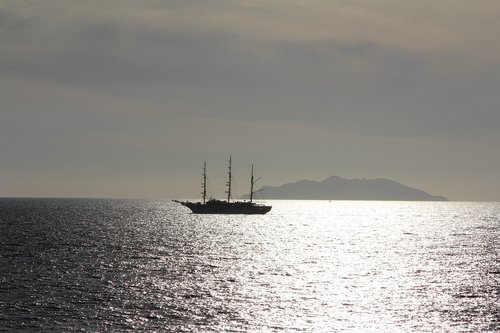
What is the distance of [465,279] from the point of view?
89.6 m

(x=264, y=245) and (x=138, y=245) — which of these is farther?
(x=264, y=245)

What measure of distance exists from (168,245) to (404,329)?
87.6 m

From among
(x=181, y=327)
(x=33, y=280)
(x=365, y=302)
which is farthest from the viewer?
(x=33, y=280)

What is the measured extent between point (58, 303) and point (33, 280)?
17346 mm

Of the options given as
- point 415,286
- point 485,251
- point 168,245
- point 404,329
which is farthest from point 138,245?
point 404,329

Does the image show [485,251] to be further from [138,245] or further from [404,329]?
[404,329]

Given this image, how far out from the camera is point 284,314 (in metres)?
61.4

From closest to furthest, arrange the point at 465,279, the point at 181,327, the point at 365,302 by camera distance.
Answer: the point at 181,327, the point at 365,302, the point at 465,279

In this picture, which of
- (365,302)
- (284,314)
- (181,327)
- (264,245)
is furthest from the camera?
(264,245)

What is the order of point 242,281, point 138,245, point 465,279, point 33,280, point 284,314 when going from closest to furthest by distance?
point 284,314
point 33,280
point 242,281
point 465,279
point 138,245

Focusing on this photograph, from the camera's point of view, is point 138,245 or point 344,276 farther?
point 138,245

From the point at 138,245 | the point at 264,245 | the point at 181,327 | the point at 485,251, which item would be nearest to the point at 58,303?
the point at 181,327

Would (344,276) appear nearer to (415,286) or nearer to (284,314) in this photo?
(415,286)

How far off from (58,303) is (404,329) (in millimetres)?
35654
